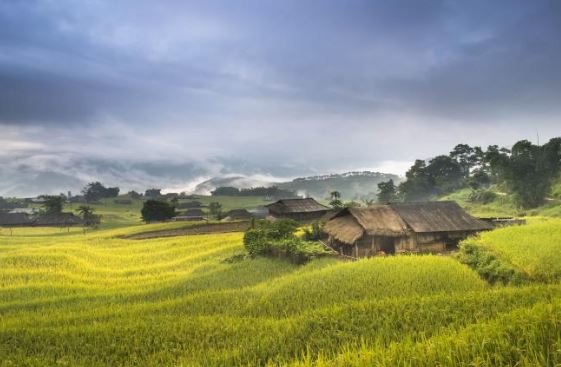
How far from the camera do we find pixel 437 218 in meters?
35.0

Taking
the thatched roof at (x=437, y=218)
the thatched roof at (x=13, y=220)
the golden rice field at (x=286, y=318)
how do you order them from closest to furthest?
1. the golden rice field at (x=286, y=318)
2. the thatched roof at (x=437, y=218)
3. the thatched roof at (x=13, y=220)

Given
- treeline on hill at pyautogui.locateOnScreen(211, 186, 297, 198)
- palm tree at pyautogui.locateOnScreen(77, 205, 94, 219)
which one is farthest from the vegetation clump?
treeline on hill at pyautogui.locateOnScreen(211, 186, 297, 198)

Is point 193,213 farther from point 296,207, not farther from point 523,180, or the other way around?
point 523,180

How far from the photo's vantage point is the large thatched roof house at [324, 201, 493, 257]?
109ft

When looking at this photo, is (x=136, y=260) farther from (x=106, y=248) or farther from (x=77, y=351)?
(x=77, y=351)

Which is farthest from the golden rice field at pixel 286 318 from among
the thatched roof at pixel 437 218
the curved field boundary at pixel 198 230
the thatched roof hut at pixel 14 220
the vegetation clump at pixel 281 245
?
the thatched roof hut at pixel 14 220

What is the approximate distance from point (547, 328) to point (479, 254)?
1621cm

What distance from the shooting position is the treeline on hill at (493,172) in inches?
2886

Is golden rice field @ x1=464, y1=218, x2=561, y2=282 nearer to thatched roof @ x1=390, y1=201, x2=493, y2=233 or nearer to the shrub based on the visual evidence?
thatched roof @ x1=390, y1=201, x2=493, y2=233

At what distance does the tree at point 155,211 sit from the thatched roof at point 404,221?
2201 inches

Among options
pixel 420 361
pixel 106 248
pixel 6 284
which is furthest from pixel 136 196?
pixel 420 361

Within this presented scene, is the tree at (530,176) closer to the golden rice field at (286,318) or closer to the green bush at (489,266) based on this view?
the green bush at (489,266)

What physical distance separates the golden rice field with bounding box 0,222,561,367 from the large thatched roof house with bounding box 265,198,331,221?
33.2 metres

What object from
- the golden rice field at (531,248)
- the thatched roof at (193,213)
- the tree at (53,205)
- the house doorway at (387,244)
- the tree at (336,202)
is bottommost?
the house doorway at (387,244)
